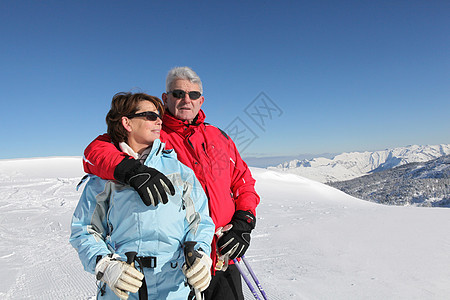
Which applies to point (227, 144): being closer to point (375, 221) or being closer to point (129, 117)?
point (129, 117)

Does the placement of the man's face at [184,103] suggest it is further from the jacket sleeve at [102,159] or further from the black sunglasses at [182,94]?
the jacket sleeve at [102,159]

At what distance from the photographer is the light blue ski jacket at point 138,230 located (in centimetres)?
140

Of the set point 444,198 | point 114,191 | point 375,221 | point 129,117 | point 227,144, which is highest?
point 129,117

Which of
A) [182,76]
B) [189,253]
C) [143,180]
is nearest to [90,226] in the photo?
[143,180]

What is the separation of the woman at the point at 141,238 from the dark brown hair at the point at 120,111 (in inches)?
11.4

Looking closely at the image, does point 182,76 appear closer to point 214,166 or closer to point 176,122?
→ point 176,122

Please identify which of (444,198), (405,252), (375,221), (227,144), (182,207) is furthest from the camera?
(444,198)

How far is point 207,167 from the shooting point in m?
1.89

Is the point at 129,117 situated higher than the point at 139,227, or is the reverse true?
the point at 129,117

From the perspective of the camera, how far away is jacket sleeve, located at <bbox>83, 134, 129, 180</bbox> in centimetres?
139

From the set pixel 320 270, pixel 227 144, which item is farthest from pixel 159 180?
pixel 320 270

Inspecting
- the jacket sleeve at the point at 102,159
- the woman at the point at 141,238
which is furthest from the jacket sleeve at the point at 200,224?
the jacket sleeve at the point at 102,159

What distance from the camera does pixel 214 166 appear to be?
6.36 ft

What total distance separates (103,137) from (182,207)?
2.39 feet
